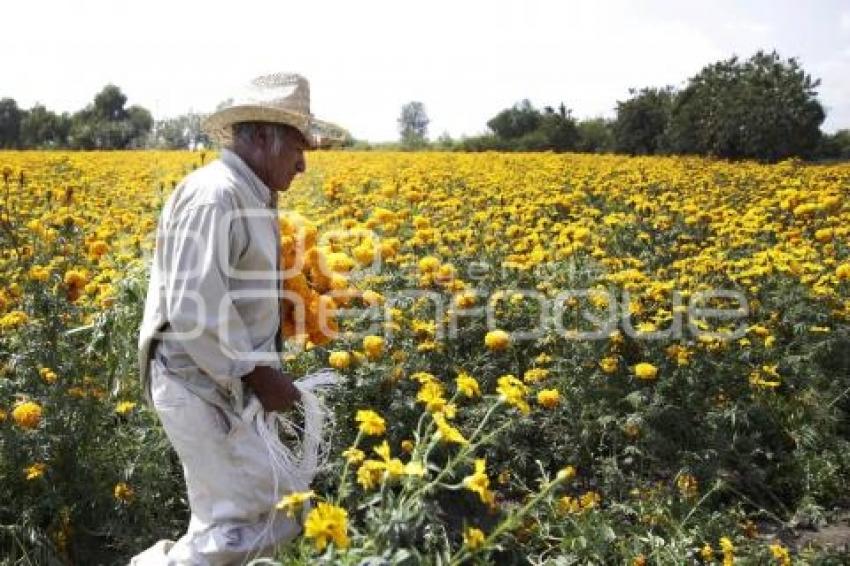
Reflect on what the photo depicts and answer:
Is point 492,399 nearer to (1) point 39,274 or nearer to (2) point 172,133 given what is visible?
(1) point 39,274

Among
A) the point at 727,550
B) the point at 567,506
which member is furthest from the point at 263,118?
the point at 727,550

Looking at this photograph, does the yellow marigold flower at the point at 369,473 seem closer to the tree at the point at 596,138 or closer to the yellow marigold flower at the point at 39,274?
the yellow marigold flower at the point at 39,274

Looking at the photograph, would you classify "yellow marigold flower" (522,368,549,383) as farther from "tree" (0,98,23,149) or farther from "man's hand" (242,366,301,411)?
"tree" (0,98,23,149)

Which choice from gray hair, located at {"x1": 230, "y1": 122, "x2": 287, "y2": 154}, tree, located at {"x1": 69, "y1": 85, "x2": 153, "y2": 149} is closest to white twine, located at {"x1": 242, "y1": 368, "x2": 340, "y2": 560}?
gray hair, located at {"x1": 230, "y1": 122, "x2": 287, "y2": 154}

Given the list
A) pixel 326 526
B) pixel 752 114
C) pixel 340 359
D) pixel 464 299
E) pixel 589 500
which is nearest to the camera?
pixel 326 526

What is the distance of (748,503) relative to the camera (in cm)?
384

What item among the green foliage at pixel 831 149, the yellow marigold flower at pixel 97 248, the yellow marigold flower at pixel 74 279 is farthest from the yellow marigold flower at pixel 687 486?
the green foliage at pixel 831 149

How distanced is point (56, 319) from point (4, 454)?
2.26ft

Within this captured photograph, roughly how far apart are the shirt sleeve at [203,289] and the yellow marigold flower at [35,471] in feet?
3.56

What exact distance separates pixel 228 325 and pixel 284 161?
1.67 ft

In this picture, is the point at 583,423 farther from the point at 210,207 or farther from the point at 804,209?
the point at 804,209

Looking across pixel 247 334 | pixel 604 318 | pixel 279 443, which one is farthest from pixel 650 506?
pixel 247 334

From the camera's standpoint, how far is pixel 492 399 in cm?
378

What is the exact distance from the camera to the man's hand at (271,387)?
7.70 ft
